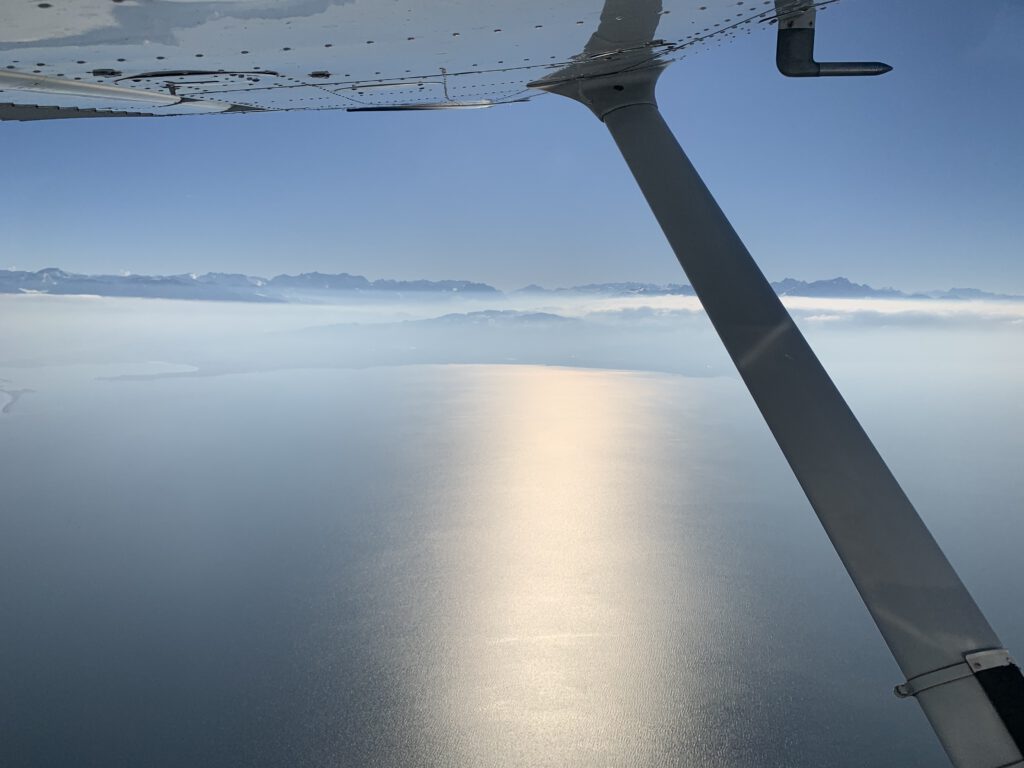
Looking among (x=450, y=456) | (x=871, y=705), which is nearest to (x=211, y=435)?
(x=450, y=456)

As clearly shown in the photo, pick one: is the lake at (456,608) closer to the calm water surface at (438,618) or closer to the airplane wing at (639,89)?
the calm water surface at (438,618)

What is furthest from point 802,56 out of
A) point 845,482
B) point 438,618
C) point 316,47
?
point 438,618

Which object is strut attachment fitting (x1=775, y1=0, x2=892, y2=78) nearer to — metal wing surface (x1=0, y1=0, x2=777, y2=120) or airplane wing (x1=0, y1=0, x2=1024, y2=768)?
airplane wing (x1=0, y1=0, x2=1024, y2=768)

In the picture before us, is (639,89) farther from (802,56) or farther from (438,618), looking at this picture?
(438,618)

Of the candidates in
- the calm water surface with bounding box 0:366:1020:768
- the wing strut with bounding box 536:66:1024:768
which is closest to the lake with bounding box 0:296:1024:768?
the calm water surface with bounding box 0:366:1020:768

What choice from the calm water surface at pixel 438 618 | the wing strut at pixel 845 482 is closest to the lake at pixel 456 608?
the calm water surface at pixel 438 618
